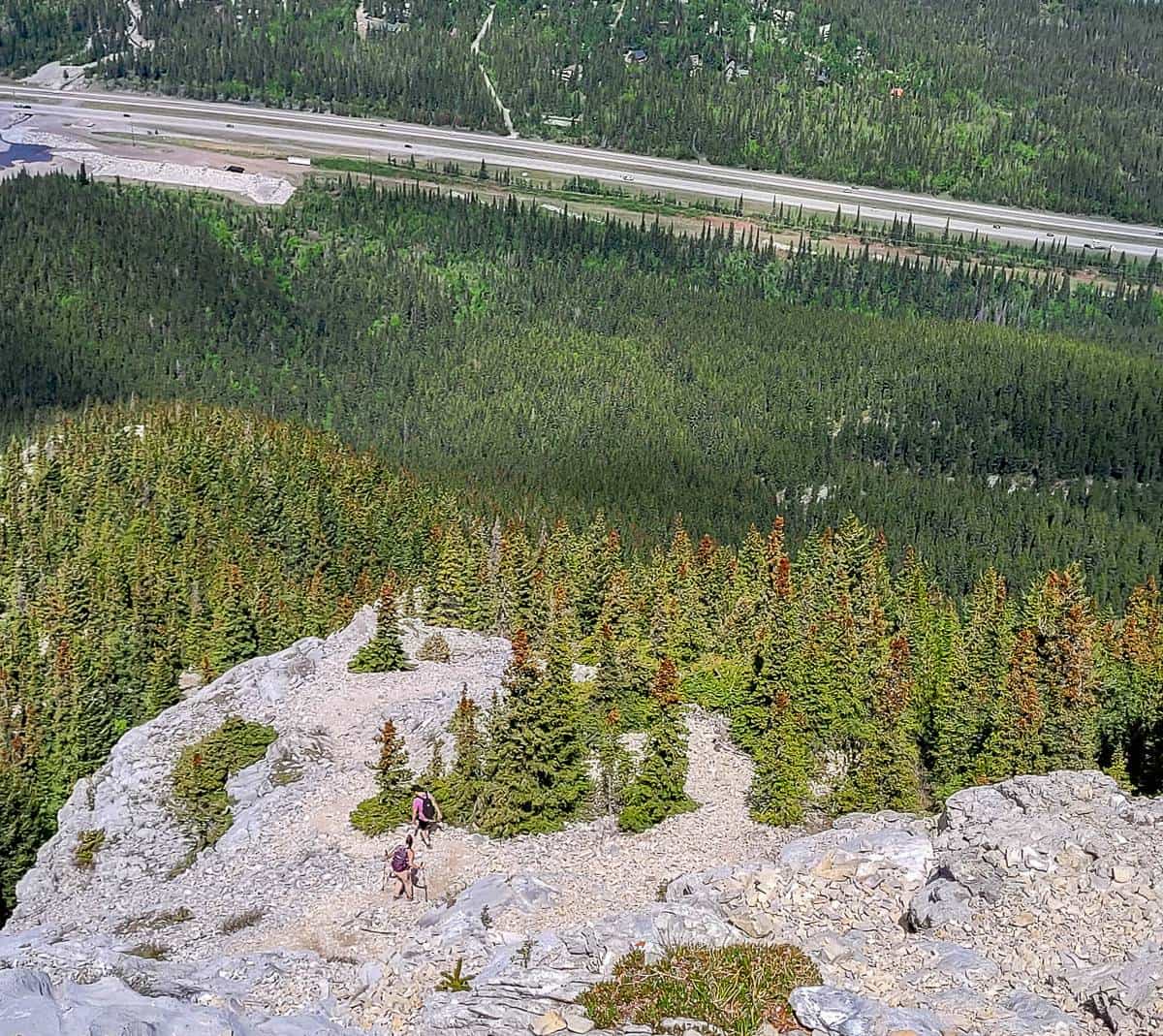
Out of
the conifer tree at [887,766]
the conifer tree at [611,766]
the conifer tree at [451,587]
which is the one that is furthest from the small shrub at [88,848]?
the conifer tree at [451,587]

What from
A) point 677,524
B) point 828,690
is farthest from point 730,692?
point 677,524

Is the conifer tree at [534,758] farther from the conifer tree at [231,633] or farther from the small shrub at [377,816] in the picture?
the conifer tree at [231,633]

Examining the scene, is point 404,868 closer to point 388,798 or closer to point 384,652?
point 388,798

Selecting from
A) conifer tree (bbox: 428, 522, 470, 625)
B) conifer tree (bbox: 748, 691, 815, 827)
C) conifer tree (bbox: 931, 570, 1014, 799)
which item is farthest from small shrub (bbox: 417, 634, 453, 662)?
conifer tree (bbox: 931, 570, 1014, 799)

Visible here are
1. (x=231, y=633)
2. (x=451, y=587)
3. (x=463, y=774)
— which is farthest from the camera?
(x=231, y=633)

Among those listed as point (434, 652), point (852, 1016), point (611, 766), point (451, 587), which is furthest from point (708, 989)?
point (451, 587)
